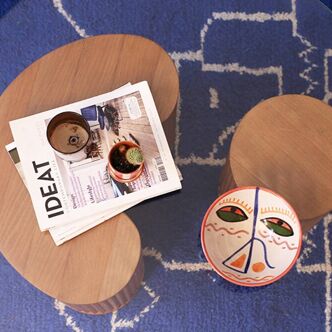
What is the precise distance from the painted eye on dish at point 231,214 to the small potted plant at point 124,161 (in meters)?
0.21

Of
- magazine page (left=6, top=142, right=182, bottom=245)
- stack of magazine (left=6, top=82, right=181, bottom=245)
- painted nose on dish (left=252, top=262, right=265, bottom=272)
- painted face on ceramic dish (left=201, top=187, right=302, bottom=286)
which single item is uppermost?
stack of magazine (left=6, top=82, right=181, bottom=245)

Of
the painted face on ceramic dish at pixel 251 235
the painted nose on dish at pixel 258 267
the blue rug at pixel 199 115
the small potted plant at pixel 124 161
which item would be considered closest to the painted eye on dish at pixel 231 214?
the painted face on ceramic dish at pixel 251 235

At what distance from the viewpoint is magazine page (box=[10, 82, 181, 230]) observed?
1050 mm

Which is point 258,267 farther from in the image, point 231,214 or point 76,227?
point 76,227

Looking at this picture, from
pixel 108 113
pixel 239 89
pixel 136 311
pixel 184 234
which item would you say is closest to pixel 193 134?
pixel 239 89

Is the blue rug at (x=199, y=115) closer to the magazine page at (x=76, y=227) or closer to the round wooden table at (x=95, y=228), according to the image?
the round wooden table at (x=95, y=228)

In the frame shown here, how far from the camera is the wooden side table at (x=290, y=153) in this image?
110 centimetres

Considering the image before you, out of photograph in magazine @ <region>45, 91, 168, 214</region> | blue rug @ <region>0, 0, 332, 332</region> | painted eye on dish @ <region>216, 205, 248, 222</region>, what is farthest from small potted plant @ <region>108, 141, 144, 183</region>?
blue rug @ <region>0, 0, 332, 332</region>

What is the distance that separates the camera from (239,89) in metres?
1.57

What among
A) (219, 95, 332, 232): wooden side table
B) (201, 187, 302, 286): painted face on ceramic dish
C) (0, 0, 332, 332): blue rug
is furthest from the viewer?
(0, 0, 332, 332): blue rug

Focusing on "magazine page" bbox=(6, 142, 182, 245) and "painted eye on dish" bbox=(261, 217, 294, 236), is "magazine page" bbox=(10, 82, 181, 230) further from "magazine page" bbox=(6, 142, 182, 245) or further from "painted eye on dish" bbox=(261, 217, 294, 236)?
"painted eye on dish" bbox=(261, 217, 294, 236)

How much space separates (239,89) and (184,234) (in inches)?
21.7

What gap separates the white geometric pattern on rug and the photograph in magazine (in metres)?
0.41

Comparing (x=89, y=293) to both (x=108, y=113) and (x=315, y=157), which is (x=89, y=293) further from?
(x=315, y=157)
